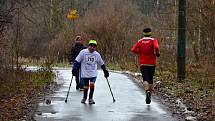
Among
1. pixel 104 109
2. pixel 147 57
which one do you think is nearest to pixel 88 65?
pixel 147 57

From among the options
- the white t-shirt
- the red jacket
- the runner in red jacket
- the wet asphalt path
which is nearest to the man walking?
the white t-shirt

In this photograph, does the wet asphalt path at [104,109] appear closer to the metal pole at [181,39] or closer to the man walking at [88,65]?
the man walking at [88,65]

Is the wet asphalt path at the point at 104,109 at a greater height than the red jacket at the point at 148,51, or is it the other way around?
the red jacket at the point at 148,51

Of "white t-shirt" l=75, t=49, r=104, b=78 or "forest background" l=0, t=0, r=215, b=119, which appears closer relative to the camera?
"white t-shirt" l=75, t=49, r=104, b=78

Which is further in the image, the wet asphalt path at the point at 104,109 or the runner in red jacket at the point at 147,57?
the runner in red jacket at the point at 147,57

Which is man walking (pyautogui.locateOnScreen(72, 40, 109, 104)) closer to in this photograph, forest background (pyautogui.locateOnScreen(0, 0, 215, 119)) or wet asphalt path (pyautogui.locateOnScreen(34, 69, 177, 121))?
wet asphalt path (pyautogui.locateOnScreen(34, 69, 177, 121))

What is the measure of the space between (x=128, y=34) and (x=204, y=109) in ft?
94.8

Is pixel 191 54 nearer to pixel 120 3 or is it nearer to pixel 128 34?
pixel 128 34

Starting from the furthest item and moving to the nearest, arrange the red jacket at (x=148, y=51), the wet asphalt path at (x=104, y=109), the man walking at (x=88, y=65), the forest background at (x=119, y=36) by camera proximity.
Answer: the forest background at (x=119, y=36)
the man walking at (x=88, y=65)
the red jacket at (x=148, y=51)
the wet asphalt path at (x=104, y=109)

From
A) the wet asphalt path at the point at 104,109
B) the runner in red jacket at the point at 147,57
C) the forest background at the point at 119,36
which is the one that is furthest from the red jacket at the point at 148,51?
the forest background at the point at 119,36

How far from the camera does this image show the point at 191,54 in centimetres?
2642

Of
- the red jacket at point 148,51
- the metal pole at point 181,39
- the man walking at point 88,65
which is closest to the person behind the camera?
the red jacket at point 148,51

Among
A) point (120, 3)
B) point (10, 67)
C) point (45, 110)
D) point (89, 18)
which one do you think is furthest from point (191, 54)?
point (120, 3)

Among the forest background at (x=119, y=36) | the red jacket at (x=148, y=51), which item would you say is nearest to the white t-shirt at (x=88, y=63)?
the red jacket at (x=148, y=51)
